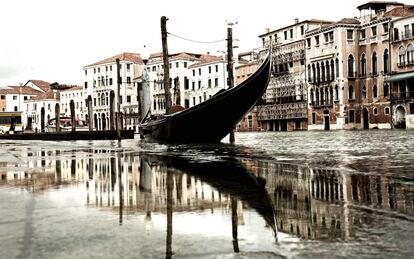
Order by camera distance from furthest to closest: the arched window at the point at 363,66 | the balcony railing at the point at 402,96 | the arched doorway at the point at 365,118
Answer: the arched window at the point at 363,66, the arched doorway at the point at 365,118, the balcony railing at the point at 402,96

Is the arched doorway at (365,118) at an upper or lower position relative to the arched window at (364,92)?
lower

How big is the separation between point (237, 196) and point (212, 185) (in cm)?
97

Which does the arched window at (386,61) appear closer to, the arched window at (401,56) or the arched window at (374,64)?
the arched window at (374,64)

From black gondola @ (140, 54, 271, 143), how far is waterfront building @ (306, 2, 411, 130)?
3644 centimetres

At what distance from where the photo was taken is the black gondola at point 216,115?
1738cm

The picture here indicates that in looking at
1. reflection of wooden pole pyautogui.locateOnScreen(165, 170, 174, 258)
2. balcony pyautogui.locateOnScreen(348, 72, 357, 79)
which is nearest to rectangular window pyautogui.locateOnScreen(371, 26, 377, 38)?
balcony pyautogui.locateOnScreen(348, 72, 357, 79)

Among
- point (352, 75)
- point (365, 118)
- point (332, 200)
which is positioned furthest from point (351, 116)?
point (332, 200)

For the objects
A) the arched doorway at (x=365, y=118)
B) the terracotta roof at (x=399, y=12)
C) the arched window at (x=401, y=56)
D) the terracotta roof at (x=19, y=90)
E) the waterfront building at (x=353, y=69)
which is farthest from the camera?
the terracotta roof at (x=19, y=90)

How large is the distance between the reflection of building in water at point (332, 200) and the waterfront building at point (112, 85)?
254ft

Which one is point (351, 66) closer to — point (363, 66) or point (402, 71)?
point (363, 66)

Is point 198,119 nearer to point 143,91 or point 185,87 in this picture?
point 143,91

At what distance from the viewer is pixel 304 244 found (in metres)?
2.74

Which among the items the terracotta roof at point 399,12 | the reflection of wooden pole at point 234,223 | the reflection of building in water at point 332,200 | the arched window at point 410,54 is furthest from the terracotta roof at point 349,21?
the reflection of wooden pole at point 234,223

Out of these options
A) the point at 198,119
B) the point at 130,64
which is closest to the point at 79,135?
the point at 198,119
